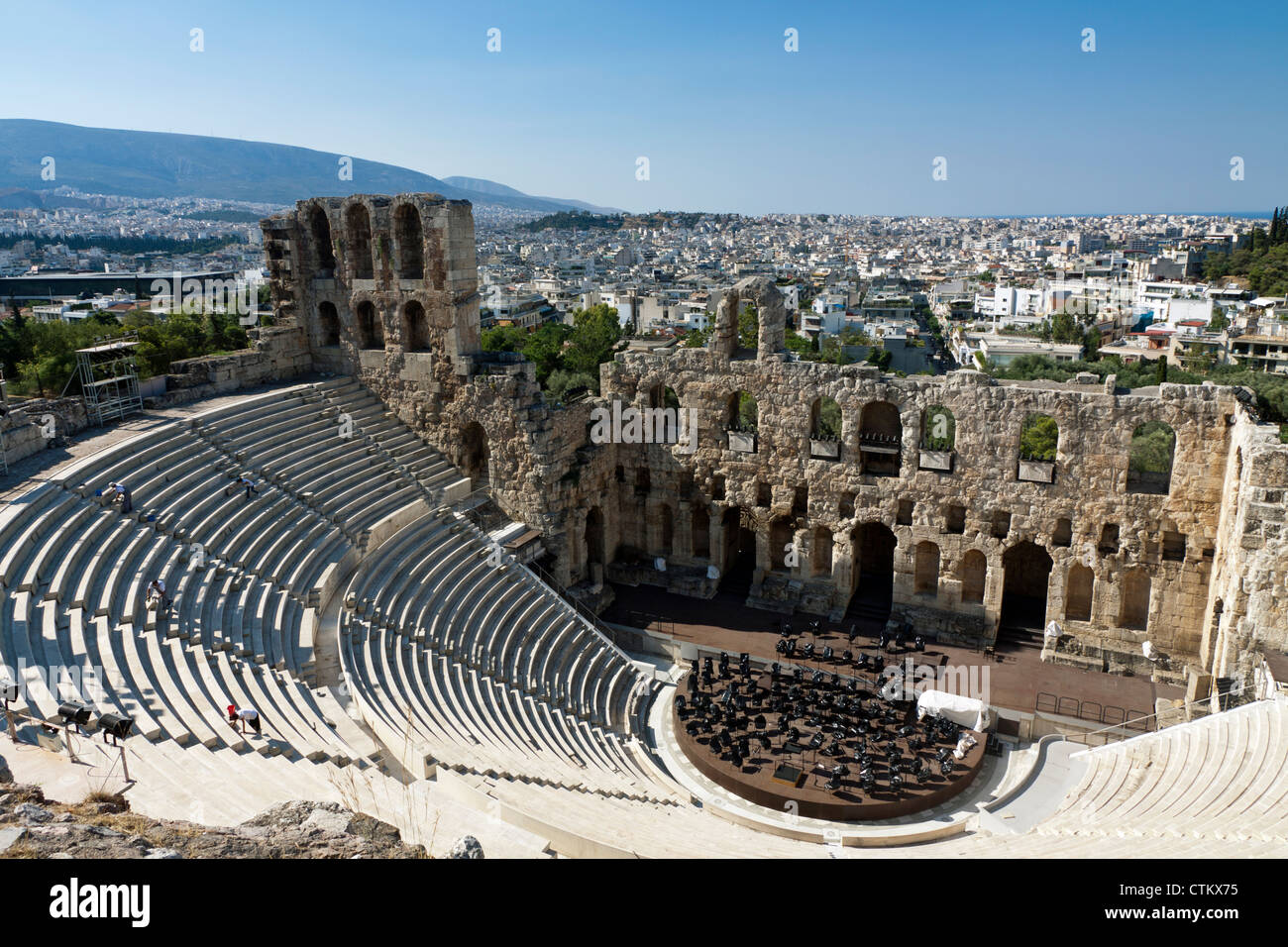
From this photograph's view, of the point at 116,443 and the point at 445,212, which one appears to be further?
the point at 445,212

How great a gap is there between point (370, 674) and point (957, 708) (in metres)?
14.6

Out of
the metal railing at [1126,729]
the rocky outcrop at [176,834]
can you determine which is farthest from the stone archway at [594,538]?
the rocky outcrop at [176,834]

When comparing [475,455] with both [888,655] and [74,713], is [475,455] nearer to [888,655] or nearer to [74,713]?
[888,655]

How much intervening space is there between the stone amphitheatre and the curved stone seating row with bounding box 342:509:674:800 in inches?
4.9

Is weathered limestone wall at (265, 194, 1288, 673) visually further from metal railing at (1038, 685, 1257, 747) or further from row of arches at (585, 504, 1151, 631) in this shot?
metal railing at (1038, 685, 1257, 747)

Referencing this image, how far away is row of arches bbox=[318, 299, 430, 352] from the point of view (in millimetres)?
29656

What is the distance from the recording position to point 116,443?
22.8m

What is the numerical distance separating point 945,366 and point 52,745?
4404 inches

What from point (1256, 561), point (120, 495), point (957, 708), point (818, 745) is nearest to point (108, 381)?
point (120, 495)

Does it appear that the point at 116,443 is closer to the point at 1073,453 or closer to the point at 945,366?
the point at 1073,453

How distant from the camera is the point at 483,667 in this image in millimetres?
22094

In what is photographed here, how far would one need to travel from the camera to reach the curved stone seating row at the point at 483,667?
1795 centimetres

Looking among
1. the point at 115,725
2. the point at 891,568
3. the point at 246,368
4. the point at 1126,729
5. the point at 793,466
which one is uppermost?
the point at 246,368

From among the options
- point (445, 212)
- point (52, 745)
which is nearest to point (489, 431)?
point (445, 212)
